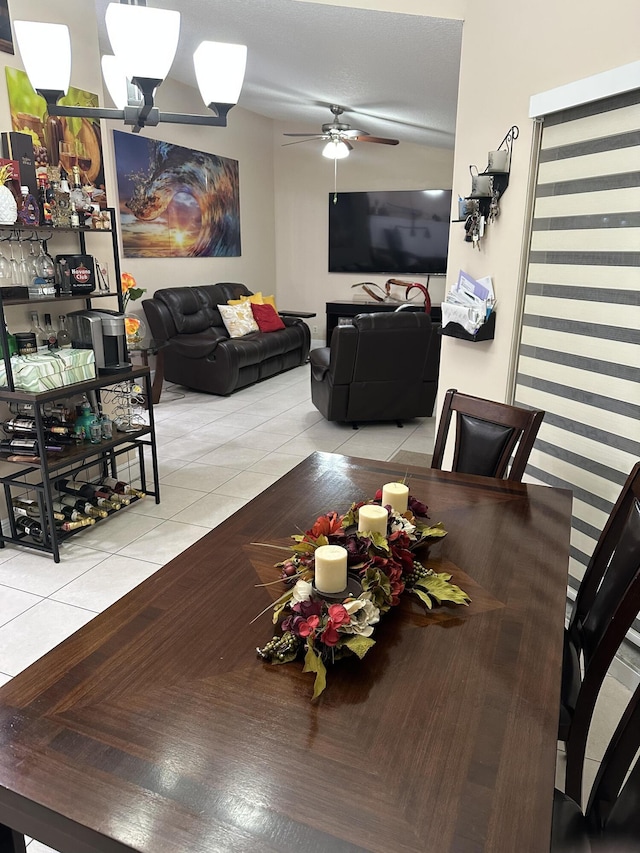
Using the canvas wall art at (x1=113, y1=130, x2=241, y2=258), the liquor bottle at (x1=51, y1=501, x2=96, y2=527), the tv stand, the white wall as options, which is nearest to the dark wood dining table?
the liquor bottle at (x1=51, y1=501, x2=96, y2=527)

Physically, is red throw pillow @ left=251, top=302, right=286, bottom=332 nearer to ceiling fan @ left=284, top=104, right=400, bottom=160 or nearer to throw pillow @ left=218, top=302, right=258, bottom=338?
throw pillow @ left=218, top=302, right=258, bottom=338

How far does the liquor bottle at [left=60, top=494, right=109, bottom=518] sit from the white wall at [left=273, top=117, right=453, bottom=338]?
5.87 m

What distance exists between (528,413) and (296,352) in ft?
18.6

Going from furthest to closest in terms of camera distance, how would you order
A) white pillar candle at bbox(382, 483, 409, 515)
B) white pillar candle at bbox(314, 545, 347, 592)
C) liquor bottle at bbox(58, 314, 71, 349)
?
liquor bottle at bbox(58, 314, 71, 349)
white pillar candle at bbox(382, 483, 409, 515)
white pillar candle at bbox(314, 545, 347, 592)

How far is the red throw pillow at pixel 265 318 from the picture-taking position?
7000 millimetres

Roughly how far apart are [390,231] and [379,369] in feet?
12.8

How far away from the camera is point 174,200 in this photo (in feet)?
21.2

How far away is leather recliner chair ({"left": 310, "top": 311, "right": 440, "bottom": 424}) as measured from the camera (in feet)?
15.4

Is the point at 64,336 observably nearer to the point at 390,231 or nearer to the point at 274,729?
the point at 274,729

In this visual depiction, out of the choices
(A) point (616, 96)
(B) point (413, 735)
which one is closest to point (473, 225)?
(A) point (616, 96)

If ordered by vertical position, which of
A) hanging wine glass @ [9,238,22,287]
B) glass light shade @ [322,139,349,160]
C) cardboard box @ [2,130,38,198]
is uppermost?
glass light shade @ [322,139,349,160]

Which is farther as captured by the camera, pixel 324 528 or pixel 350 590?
pixel 324 528

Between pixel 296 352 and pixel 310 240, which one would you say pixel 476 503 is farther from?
pixel 310 240

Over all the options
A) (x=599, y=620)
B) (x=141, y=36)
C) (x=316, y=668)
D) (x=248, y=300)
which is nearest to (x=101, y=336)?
(x=141, y=36)
